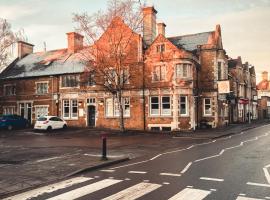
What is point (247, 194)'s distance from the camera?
851cm

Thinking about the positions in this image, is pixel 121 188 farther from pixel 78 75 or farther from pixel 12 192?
pixel 78 75

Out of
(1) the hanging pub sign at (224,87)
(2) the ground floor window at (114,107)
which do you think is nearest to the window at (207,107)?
(1) the hanging pub sign at (224,87)

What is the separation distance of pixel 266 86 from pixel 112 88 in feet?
211

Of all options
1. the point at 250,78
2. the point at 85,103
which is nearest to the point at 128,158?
the point at 85,103

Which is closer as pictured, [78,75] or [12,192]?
[12,192]

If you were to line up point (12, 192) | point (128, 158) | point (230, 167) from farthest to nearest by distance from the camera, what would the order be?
1. point (128, 158)
2. point (230, 167)
3. point (12, 192)

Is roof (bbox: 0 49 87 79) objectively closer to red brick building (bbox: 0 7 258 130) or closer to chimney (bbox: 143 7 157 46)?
red brick building (bbox: 0 7 258 130)

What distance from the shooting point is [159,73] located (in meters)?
36.4

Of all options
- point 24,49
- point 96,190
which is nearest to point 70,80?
point 24,49

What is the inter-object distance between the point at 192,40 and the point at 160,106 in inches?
426

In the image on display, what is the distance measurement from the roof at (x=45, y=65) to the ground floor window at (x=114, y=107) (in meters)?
5.31

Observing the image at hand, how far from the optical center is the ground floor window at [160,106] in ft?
117

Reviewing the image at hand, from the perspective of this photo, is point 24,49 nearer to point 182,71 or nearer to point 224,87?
point 182,71

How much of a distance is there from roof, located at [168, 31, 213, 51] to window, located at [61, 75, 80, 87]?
43.3 ft
